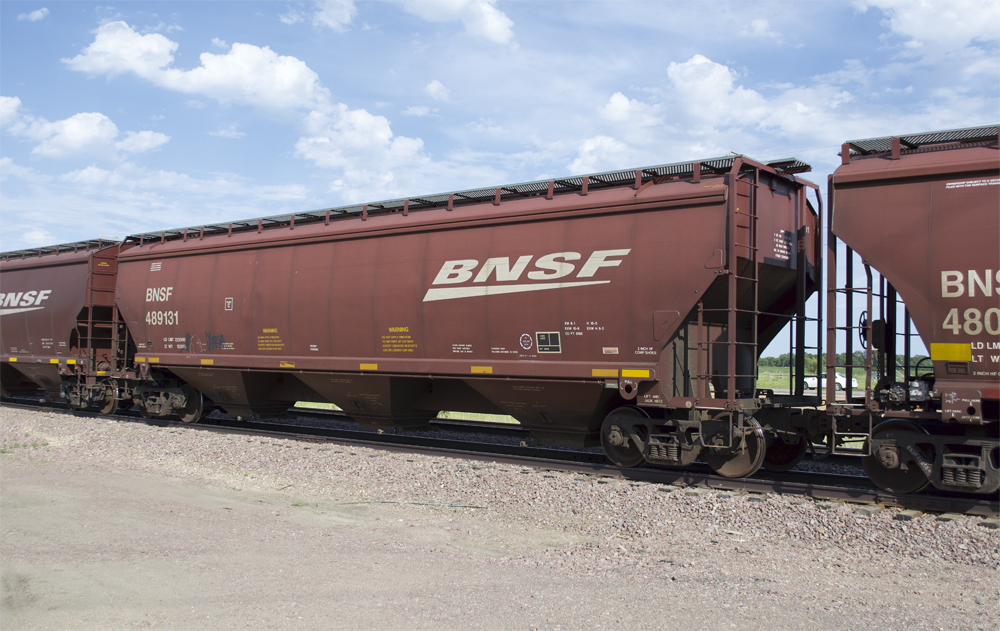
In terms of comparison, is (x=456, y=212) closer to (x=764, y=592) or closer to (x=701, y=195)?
(x=701, y=195)

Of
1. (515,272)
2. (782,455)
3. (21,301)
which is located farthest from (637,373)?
(21,301)

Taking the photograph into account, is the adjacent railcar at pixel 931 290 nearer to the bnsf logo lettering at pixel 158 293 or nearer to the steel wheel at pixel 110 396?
the bnsf logo lettering at pixel 158 293

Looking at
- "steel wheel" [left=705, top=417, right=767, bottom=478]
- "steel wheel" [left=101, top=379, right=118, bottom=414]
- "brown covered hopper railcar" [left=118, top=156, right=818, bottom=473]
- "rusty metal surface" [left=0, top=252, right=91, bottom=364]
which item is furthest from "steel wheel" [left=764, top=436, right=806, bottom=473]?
"rusty metal surface" [left=0, top=252, right=91, bottom=364]

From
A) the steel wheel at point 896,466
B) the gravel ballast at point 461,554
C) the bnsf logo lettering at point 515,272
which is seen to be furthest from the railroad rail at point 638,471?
the bnsf logo lettering at point 515,272

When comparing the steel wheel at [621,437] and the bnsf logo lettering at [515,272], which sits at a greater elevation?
the bnsf logo lettering at [515,272]

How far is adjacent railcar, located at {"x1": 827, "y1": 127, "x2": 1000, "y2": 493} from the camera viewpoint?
24.7 feet

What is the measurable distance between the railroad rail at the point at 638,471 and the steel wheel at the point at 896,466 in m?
0.12

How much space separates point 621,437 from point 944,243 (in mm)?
4657

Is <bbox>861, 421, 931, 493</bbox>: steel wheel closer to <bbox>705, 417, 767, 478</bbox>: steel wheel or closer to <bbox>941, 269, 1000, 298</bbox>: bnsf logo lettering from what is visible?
<bbox>705, 417, 767, 478</bbox>: steel wheel

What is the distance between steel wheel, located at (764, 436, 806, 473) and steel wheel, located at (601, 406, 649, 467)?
6.15ft

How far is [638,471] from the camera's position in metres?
10.0

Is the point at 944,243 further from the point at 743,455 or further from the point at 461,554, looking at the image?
the point at 461,554

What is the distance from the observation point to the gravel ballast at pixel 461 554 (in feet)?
16.5

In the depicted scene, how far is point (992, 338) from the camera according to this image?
7.44 metres
